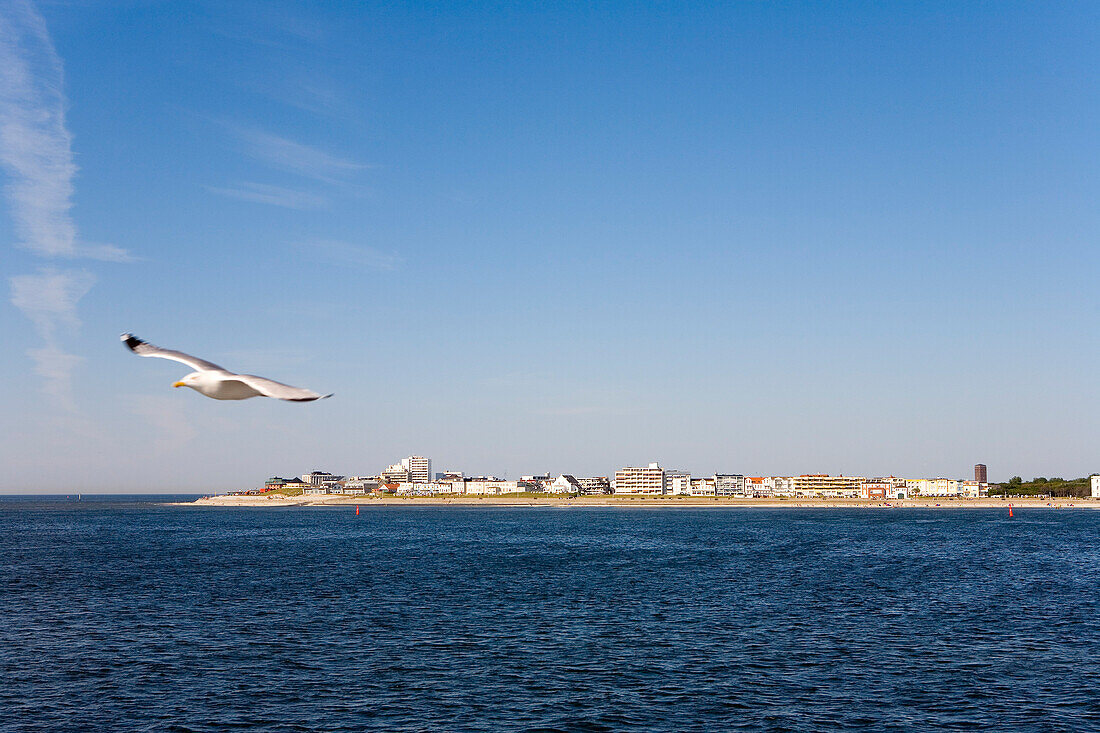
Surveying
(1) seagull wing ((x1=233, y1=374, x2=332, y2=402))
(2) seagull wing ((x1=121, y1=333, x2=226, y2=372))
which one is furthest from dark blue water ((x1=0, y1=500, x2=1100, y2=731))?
(1) seagull wing ((x1=233, y1=374, x2=332, y2=402))

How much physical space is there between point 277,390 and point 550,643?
3756 centimetres

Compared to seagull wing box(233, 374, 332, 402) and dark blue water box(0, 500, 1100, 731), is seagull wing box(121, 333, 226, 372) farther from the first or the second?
dark blue water box(0, 500, 1100, 731)

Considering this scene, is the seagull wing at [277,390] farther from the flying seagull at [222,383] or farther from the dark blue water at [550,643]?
the dark blue water at [550,643]

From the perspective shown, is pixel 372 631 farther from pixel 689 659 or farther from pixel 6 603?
pixel 6 603

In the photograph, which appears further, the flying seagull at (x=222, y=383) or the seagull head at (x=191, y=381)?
the seagull head at (x=191, y=381)

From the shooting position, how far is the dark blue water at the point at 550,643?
108 ft

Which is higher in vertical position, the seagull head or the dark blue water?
the seagull head

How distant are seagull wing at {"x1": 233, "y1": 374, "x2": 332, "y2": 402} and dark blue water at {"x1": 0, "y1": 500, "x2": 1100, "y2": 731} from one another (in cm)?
2371

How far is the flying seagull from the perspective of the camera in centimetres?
1024

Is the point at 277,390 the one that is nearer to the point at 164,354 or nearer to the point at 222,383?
the point at 222,383

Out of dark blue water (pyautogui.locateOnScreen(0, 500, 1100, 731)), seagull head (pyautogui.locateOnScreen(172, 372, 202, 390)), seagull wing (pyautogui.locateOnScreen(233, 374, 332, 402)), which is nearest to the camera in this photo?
seagull wing (pyautogui.locateOnScreen(233, 374, 332, 402))

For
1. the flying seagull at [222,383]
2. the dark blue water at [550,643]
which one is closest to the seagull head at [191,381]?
the flying seagull at [222,383]

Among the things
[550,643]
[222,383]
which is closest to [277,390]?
[222,383]

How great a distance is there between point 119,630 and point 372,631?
1492 cm
